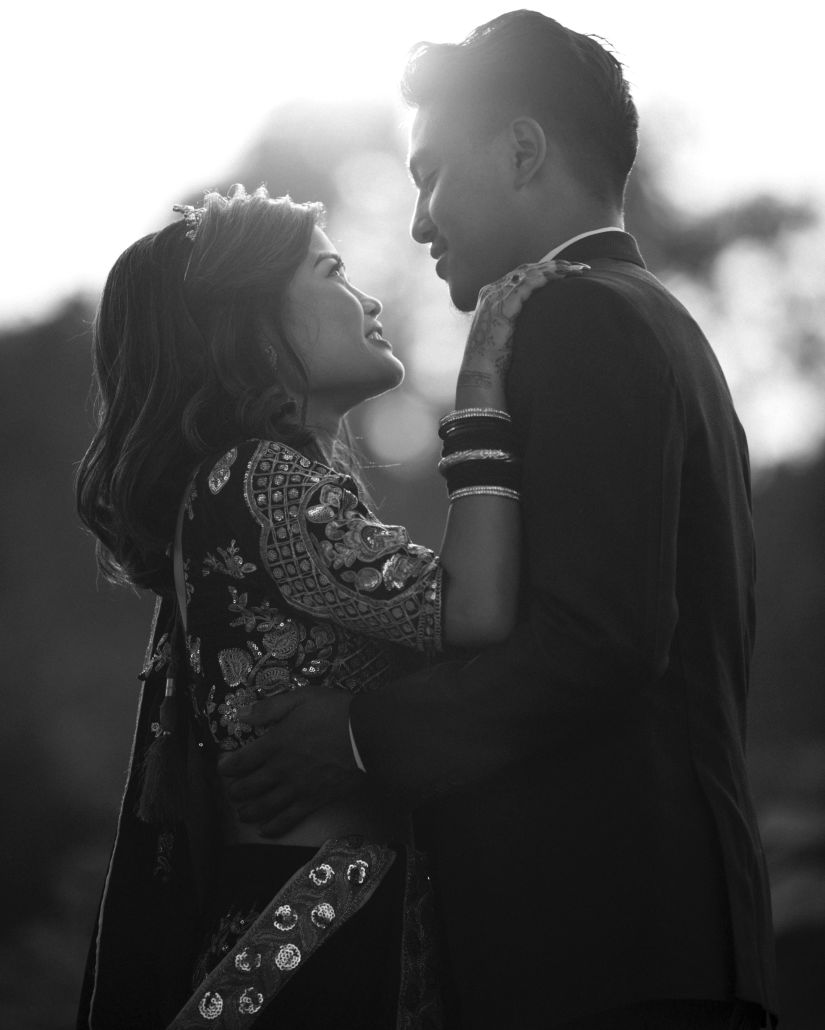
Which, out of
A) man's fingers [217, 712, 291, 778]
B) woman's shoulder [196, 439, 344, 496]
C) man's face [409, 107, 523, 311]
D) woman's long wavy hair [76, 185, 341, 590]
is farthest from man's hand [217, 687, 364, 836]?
man's face [409, 107, 523, 311]

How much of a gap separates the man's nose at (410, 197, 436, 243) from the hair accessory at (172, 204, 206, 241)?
39 centimetres

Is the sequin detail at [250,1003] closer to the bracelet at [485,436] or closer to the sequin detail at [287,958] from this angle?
the sequin detail at [287,958]

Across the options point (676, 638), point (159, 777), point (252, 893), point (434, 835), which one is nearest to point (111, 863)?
point (159, 777)

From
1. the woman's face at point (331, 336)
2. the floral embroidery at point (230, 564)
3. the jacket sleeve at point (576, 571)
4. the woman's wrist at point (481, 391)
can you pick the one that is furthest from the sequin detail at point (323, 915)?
the woman's face at point (331, 336)

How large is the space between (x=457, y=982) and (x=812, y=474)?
1073cm

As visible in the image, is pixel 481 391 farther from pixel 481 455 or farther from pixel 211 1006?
pixel 211 1006

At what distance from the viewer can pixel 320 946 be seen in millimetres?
2141

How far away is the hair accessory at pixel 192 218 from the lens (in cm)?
259

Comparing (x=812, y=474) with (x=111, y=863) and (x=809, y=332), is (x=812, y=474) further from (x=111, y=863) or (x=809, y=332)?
(x=111, y=863)

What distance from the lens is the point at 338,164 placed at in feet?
40.2

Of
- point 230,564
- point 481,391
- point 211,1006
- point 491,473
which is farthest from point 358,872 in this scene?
point 481,391

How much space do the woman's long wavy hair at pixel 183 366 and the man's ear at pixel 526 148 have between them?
1.36ft

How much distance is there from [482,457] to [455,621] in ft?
0.77

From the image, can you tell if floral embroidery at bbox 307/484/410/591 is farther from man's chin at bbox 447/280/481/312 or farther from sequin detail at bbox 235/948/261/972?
sequin detail at bbox 235/948/261/972
